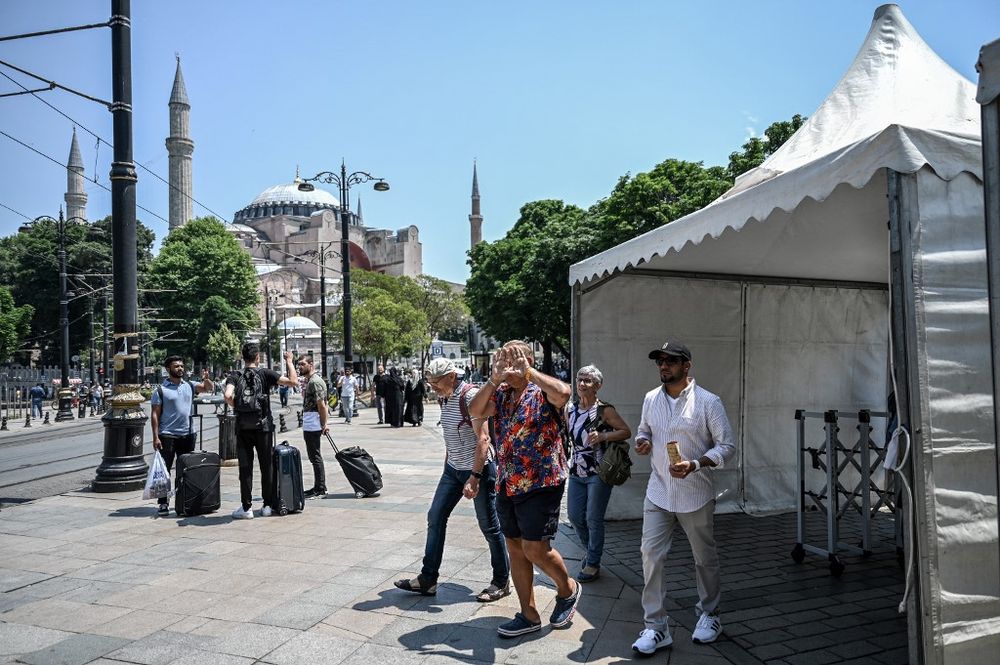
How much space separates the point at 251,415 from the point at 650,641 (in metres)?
4.95

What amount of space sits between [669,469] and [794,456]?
4722mm

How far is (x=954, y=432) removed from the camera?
320 centimetres

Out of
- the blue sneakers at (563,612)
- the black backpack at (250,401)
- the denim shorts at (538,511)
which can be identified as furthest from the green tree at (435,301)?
the denim shorts at (538,511)

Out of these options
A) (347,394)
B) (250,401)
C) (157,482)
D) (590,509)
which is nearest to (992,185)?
(590,509)

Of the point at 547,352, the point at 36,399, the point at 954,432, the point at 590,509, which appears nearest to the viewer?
the point at 954,432

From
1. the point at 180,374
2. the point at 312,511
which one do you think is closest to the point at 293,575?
the point at 312,511

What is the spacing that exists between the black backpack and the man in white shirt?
4643 mm

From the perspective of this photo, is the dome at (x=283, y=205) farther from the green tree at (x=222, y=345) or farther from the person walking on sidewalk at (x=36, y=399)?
the person walking on sidewalk at (x=36, y=399)

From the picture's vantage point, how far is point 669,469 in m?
4.11

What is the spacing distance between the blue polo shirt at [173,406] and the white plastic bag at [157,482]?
0.38 meters

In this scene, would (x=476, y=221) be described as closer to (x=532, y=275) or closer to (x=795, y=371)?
(x=532, y=275)

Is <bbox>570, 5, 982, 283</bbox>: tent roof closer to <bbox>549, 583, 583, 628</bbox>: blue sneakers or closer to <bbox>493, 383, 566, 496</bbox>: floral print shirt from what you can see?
<bbox>493, 383, 566, 496</bbox>: floral print shirt

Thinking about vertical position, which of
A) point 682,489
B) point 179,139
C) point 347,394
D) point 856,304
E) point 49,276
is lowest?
point 347,394

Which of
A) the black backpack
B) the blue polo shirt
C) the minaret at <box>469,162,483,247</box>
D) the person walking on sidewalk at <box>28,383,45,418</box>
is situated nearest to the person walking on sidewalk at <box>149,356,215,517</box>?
the blue polo shirt
